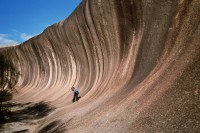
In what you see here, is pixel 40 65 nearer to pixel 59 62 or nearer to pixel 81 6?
pixel 59 62

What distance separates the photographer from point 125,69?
11.7 meters

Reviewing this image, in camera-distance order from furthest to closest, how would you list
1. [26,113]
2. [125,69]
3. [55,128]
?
[26,113] → [125,69] → [55,128]

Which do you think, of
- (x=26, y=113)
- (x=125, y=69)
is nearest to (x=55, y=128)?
(x=125, y=69)

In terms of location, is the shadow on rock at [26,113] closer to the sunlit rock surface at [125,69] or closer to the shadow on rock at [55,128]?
the sunlit rock surface at [125,69]

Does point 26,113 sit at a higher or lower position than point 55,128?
higher

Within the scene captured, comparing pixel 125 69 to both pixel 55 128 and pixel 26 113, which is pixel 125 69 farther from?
pixel 26 113

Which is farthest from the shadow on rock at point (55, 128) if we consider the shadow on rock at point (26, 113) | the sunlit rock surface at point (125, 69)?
the shadow on rock at point (26, 113)

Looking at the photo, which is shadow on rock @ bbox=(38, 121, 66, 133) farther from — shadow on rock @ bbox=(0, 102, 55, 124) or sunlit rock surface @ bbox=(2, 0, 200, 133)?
shadow on rock @ bbox=(0, 102, 55, 124)

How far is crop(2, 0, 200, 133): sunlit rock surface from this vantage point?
638 cm

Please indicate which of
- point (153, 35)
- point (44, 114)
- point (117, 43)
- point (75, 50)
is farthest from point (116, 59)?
point (75, 50)

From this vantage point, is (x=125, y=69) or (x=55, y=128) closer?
(x=55, y=128)

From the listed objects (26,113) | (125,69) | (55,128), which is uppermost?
(26,113)

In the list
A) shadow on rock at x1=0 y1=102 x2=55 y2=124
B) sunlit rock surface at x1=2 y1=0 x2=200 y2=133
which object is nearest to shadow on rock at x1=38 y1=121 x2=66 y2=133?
sunlit rock surface at x1=2 y1=0 x2=200 y2=133

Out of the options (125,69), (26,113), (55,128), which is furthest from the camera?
(26,113)
